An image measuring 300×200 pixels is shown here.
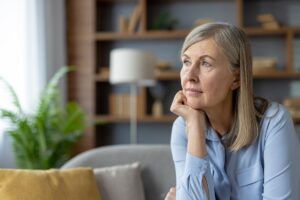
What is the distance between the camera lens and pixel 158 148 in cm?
211

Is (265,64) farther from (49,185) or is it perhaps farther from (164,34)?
(49,185)

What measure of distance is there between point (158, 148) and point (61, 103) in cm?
241

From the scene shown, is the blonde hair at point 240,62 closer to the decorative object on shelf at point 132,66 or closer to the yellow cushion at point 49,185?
the yellow cushion at point 49,185

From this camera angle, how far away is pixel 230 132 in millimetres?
1600

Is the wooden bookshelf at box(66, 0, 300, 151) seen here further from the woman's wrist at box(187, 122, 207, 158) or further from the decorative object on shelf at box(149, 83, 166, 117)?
the woman's wrist at box(187, 122, 207, 158)

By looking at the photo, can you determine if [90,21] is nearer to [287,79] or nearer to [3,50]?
[3,50]

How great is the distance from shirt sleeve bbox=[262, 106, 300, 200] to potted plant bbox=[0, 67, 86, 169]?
2382 millimetres

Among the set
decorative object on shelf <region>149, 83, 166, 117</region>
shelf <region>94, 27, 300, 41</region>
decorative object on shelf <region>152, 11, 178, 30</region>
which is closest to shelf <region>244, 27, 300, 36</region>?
shelf <region>94, 27, 300, 41</region>

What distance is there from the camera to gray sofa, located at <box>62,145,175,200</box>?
2.05m

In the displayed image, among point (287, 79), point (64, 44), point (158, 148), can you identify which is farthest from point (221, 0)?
point (158, 148)

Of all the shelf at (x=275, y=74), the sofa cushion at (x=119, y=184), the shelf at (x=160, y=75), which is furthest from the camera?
the shelf at (x=160, y=75)

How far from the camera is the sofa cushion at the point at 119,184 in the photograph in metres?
1.98

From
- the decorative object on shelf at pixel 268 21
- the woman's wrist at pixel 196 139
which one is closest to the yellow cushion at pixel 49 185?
the woman's wrist at pixel 196 139

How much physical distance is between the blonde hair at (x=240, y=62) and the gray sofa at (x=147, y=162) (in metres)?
0.57
